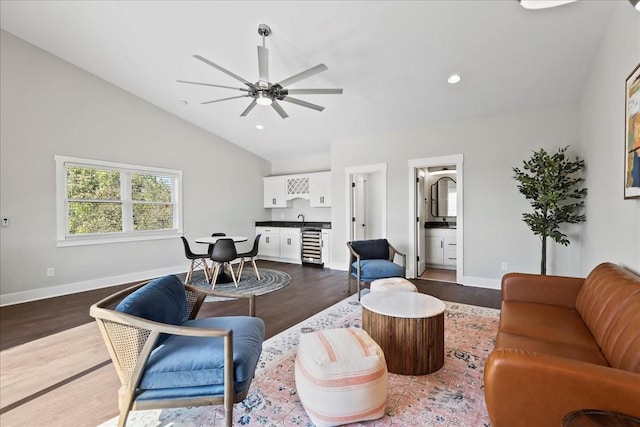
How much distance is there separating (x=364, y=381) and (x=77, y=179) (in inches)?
207

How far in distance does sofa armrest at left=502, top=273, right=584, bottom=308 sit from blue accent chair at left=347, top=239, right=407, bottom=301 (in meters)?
1.53

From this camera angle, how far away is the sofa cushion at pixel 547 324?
5.80 feet

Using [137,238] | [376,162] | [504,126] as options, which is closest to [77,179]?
[137,238]

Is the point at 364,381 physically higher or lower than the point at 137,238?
lower

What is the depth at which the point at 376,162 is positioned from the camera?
553cm

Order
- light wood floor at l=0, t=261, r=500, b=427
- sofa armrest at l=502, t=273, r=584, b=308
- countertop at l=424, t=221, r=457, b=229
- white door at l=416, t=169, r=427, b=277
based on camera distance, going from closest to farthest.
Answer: light wood floor at l=0, t=261, r=500, b=427, sofa armrest at l=502, t=273, r=584, b=308, white door at l=416, t=169, r=427, b=277, countertop at l=424, t=221, r=457, b=229

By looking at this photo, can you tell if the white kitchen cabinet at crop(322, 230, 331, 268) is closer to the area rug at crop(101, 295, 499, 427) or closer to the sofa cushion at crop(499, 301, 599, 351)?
the area rug at crop(101, 295, 499, 427)

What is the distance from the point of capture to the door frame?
4711mm

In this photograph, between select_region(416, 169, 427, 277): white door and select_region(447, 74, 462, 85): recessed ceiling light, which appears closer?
select_region(447, 74, 462, 85): recessed ceiling light

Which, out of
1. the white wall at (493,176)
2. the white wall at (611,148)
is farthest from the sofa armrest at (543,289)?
the white wall at (493,176)

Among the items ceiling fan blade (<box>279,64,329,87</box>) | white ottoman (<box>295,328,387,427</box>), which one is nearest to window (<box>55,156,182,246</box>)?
ceiling fan blade (<box>279,64,329,87</box>)

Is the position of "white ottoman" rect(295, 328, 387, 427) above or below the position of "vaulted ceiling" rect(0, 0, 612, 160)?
below

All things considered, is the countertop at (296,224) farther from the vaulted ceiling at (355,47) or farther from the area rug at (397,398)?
the area rug at (397,398)

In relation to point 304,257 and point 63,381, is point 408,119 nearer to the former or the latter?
point 304,257
